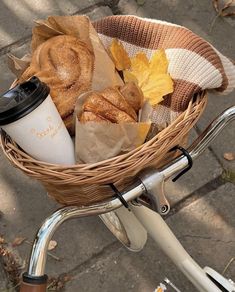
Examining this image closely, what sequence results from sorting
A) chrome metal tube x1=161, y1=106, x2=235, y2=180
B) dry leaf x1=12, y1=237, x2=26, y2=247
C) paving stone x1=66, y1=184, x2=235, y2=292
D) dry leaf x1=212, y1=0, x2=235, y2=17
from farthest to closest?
dry leaf x1=212, y1=0, x2=235, y2=17
dry leaf x1=12, y1=237, x2=26, y2=247
paving stone x1=66, y1=184, x2=235, y2=292
chrome metal tube x1=161, y1=106, x2=235, y2=180

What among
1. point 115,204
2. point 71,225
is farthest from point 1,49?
point 115,204

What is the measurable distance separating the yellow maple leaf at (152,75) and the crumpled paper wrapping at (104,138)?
Answer: 0.38ft

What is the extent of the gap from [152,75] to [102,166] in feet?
0.88

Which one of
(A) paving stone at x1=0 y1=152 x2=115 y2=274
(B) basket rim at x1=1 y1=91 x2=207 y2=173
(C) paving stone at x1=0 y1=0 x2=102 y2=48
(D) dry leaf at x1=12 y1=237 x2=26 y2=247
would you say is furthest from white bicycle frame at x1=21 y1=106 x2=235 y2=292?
(C) paving stone at x1=0 y1=0 x2=102 y2=48

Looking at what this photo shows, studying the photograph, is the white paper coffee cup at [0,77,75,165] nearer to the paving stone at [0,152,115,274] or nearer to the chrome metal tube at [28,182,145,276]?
the chrome metal tube at [28,182,145,276]

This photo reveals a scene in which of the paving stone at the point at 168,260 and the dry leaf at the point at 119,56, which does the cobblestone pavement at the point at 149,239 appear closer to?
the paving stone at the point at 168,260

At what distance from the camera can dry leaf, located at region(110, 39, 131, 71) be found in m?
1.17

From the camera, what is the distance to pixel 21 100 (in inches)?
35.8

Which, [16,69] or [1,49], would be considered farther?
[1,49]

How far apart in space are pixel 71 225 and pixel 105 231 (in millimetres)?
Answer: 143

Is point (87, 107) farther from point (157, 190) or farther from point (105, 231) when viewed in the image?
point (105, 231)

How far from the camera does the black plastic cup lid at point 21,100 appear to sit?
2.97 feet

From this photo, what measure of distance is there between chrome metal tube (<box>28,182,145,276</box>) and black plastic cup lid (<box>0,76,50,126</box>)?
0.81 ft

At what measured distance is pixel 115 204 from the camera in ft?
3.65
